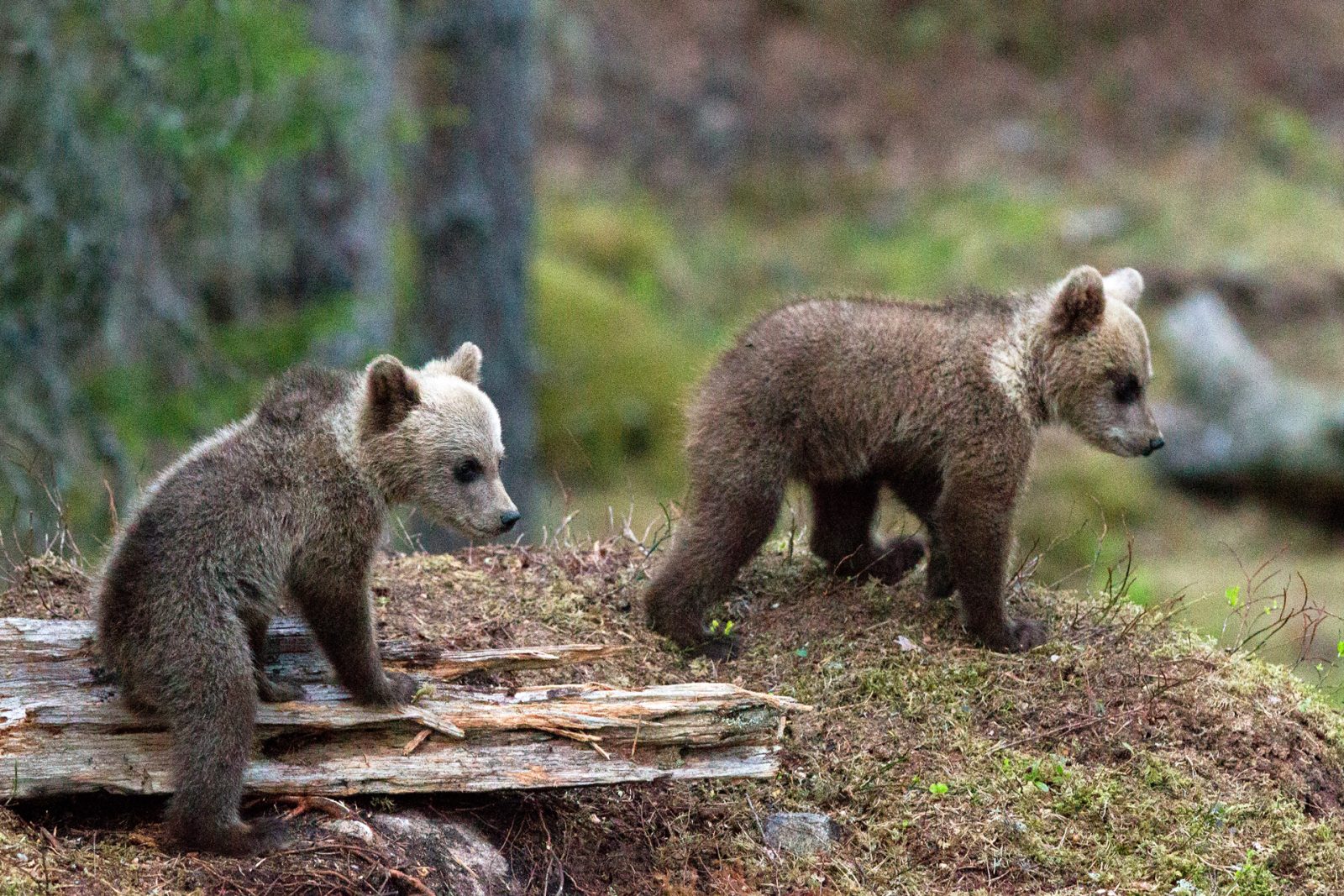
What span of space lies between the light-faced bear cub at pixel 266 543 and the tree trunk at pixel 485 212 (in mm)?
8082

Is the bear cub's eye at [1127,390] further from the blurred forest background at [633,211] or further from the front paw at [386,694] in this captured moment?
the front paw at [386,694]

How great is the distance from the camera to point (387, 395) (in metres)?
5.80

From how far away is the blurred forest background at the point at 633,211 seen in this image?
9.52 metres

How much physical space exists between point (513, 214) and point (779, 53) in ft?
34.6

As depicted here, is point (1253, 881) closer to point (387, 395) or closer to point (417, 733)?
point (417, 733)

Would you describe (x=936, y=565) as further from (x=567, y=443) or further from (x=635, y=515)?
(x=567, y=443)

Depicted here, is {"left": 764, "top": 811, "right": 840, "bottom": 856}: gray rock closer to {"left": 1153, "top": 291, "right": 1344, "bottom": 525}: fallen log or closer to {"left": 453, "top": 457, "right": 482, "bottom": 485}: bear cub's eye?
{"left": 453, "top": 457, "right": 482, "bottom": 485}: bear cub's eye

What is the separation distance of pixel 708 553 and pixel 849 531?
41.1 inches

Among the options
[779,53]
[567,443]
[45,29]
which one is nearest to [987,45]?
[779,53]

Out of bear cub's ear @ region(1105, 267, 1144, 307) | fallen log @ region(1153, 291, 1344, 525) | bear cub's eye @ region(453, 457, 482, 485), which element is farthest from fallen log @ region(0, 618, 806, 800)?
fallen log @ region(1153, 291, 1344, 525)

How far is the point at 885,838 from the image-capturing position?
5770 mm

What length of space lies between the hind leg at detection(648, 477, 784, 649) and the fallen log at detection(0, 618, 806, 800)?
92 cm

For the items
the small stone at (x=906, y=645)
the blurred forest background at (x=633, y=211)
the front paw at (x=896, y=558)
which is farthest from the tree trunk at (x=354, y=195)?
the small stone at (x=906, y=645)

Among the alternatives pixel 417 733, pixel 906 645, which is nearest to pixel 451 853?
pixel 417 733
